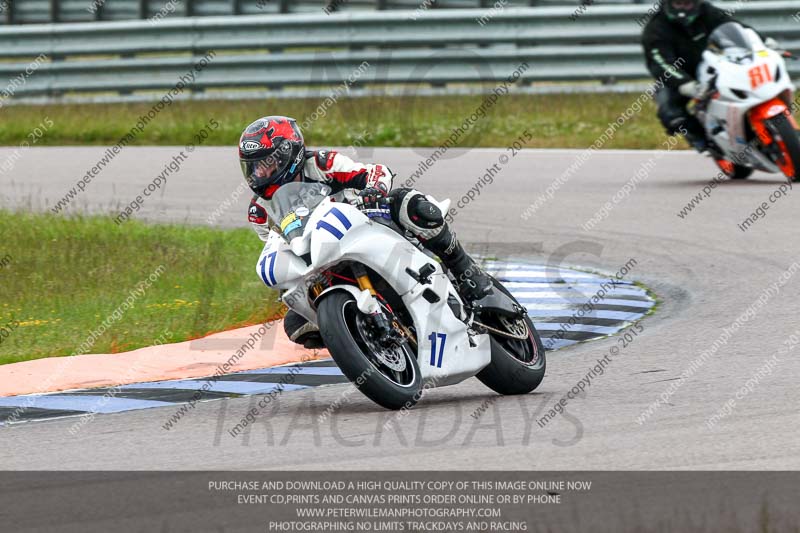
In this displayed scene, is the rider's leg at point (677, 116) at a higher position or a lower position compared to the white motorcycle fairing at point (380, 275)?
lower

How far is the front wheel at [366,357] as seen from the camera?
6.55 metres

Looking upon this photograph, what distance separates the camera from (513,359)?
7363mm

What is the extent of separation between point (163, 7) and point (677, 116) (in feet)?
43.4

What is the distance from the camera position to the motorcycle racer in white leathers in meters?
7.11

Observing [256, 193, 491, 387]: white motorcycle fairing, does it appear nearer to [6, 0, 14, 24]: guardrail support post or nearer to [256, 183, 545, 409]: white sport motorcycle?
[256, 183, 545, 409]: white sport motorcycle

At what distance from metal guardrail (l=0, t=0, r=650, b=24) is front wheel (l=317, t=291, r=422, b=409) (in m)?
17.3

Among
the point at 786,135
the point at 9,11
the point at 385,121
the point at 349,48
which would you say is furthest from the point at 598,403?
the point at 9,11

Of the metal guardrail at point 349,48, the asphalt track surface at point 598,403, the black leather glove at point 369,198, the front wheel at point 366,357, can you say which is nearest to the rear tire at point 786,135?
the asphalt track surface at point 598,403

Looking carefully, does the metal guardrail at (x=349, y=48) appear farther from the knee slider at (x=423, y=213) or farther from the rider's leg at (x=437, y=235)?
the knee slider at (x=423, y=213)

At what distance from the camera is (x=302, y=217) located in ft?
22.7

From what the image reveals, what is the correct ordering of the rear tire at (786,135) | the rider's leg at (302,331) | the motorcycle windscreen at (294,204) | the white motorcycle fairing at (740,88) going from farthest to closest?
1. the white motorcycle fairing at (740,88)
2. the rear tire at (786,135)
3. the rider's leg at (302,331)
4. the motorcycle windscreen at (294,204)

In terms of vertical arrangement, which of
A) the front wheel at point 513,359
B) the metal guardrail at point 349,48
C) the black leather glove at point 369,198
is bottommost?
the metal guardrail at point 349,48

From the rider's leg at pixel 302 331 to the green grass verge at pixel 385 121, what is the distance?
11189mm
